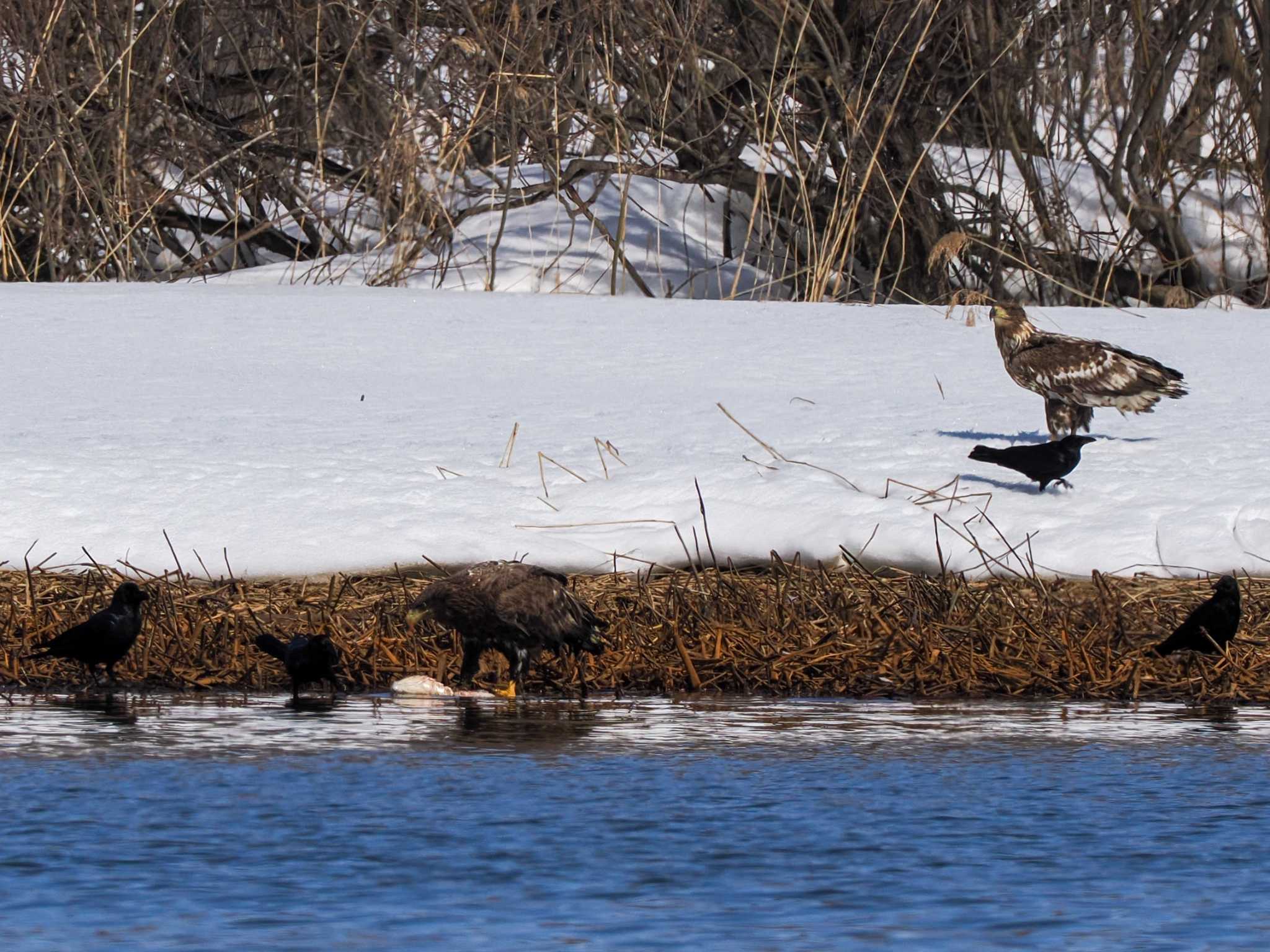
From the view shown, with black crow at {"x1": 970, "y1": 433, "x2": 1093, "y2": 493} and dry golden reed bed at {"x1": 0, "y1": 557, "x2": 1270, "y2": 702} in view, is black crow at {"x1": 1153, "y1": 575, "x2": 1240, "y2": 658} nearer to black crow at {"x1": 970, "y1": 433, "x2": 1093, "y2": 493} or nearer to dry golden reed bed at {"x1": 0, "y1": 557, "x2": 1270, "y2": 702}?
dry golden reed bed at {"x1": 0, "y1": 557, "x2": 1270, "y2": 702}

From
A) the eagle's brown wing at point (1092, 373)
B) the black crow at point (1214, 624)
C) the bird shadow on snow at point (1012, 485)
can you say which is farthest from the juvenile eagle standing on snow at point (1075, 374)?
the black crow at point (1214, 624)

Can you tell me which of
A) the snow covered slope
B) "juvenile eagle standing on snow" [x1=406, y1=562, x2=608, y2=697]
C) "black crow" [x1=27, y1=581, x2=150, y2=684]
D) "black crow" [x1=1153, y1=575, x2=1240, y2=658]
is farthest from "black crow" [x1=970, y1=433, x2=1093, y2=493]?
"black crow" [x1=27, y1=581, x2=150, y2=684]

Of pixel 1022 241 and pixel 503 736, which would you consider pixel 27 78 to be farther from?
pixel 503 736

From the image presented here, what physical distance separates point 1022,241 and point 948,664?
30.0 feet

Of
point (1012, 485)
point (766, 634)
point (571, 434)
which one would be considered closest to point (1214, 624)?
point (766, 634)

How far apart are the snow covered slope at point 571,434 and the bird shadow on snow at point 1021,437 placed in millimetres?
38

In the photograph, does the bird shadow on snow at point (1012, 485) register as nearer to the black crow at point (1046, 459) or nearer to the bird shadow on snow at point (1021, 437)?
the black crow at point (1046, 459)

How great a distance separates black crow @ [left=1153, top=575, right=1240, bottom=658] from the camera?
18.6ft

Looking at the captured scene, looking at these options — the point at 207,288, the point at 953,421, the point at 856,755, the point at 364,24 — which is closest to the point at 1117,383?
the point at 953,421

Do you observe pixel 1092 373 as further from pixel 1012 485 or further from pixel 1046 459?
pixel 1046 459

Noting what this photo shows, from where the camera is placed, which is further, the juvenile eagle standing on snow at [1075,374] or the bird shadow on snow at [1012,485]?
the juvenile eagle standing on snow at [1075,374]

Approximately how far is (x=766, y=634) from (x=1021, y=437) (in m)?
2.44

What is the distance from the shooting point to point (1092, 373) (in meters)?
7.63

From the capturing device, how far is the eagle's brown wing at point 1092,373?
25.1ft
